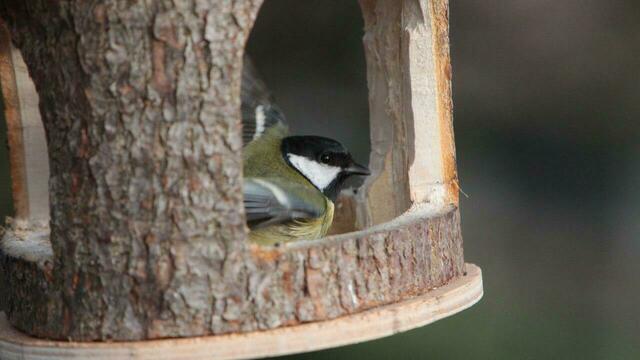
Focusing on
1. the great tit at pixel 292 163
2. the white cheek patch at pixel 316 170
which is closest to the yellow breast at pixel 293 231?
the great tit at pixel 292 163

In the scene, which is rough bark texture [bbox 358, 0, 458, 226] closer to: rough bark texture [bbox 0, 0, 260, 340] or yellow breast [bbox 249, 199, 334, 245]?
yellow breast [bbox 249, 199, 334, 245]

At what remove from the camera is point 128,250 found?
2377 millimetres

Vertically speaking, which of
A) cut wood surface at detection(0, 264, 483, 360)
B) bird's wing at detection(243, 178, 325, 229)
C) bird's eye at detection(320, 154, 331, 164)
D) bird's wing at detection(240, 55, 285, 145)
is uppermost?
bird's wing at detection(240, 55, 285, 145)

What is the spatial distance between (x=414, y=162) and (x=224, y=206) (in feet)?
2.76

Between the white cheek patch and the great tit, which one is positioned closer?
the great tit

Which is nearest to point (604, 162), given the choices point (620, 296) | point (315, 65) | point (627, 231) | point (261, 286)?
point (627, 231)

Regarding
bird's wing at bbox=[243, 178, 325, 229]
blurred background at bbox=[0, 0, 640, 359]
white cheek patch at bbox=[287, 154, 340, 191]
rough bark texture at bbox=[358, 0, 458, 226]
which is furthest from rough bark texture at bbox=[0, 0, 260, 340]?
blurred background at bbox=[0, 0, 640, 359]

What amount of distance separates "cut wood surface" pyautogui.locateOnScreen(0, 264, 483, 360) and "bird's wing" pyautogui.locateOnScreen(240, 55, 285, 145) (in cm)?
106

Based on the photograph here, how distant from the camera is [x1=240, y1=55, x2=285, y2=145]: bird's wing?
3412 millimetres

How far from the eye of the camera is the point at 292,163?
11.1ft

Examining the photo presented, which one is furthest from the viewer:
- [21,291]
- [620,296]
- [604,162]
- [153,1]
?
[604,162]

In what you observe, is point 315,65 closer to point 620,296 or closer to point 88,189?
point 620,296

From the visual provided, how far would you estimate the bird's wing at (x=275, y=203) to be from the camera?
2768 mm

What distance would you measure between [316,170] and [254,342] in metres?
1.15
